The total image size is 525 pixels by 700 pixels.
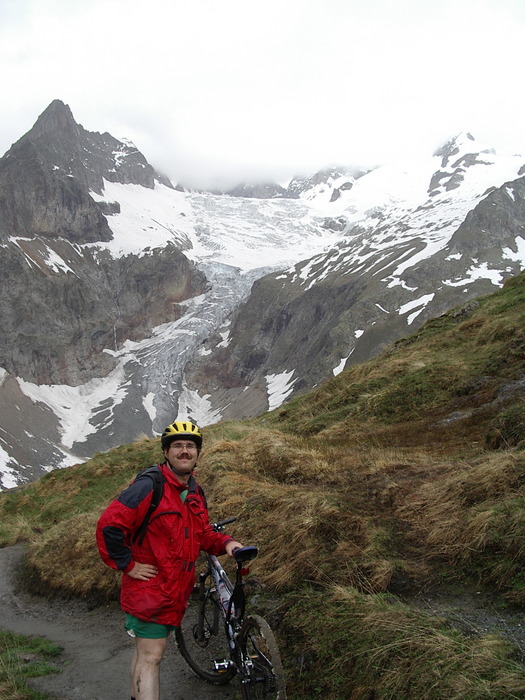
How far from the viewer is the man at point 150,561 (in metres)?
4.51

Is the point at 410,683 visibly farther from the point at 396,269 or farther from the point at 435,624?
the point at 396,269

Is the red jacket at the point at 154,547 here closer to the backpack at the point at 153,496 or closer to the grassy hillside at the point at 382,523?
the backpack at the point at 153,496

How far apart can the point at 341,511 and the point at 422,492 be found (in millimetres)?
1451

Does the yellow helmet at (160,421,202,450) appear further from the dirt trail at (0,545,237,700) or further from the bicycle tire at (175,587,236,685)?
the dirt trail at (0,545,237,700)

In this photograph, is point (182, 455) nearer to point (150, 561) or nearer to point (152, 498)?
point (152, 498)

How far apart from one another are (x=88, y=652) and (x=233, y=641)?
3.47 metres

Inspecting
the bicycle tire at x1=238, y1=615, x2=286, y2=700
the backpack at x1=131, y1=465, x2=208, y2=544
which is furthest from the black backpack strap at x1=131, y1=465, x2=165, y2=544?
the bicycle tire at x1=238, y1=615, x2=286, y2=700

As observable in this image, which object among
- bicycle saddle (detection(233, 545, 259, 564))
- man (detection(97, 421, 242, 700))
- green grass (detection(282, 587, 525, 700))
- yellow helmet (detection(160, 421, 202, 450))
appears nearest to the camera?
green grass (detection(282, 587, 525, 700))

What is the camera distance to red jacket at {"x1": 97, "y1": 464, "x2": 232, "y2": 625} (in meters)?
4.53

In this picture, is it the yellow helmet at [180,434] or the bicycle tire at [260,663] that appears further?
the yellow helmet at [180,434]

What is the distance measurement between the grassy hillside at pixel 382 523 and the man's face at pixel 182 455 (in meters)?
2.44

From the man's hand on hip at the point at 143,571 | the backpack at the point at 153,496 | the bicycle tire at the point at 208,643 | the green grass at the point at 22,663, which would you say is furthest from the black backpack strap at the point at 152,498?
the green grass at the point at 22,663

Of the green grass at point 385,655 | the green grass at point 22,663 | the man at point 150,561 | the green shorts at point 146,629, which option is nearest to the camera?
the green grass at point 385,655

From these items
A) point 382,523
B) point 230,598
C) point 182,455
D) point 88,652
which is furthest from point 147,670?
point 382,523
